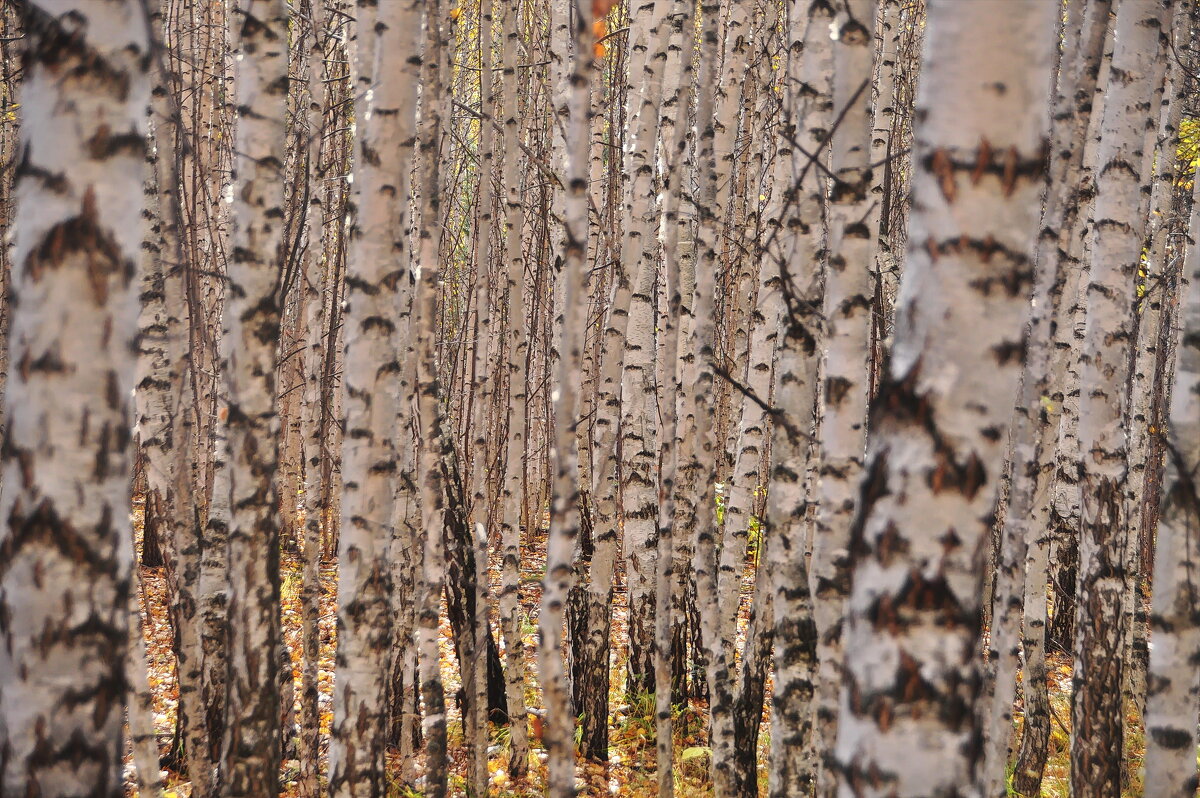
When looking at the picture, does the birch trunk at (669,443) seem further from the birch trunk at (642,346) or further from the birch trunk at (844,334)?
the birch trunk at (844,334)

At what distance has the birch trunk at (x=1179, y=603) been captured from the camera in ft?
7.23

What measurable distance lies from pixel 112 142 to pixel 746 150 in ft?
18.9

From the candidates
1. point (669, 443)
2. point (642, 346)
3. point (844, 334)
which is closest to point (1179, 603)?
point (844, 334)

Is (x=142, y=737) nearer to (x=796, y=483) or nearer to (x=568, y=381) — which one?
(x=568, y=381)

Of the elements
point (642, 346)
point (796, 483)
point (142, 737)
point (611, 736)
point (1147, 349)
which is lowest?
point (611, 736)

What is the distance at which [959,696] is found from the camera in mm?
1365

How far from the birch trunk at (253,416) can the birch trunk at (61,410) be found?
1569mm

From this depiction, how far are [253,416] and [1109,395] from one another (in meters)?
3.48

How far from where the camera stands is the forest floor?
504cm

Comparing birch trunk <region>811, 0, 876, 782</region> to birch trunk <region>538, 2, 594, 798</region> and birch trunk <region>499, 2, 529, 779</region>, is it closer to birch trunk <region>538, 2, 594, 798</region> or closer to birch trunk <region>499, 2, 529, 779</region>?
birch trunk <region>538, 2, 594, 798</region>

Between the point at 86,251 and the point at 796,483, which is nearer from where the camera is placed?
the point at 86,251

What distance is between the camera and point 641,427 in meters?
5.21

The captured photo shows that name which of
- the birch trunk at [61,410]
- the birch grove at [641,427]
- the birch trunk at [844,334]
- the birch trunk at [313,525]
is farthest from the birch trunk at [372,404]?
the birch trunk at [844,334]

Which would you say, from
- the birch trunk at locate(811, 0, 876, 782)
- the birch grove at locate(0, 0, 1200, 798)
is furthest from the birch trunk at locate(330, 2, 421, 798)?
the birch trunk at locate(811, 0, 876, 782)
